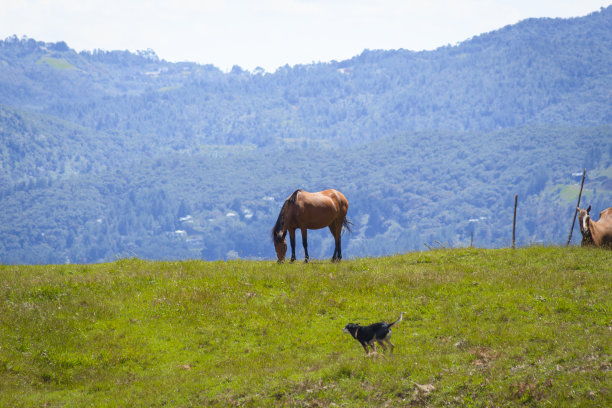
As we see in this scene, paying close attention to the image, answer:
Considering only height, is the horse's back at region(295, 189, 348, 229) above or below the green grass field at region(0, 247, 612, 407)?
above

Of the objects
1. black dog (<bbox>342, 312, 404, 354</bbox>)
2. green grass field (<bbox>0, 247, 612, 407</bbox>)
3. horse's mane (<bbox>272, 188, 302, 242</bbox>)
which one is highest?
horse's mane (<bbox>272, 188, 302, 242</bbox>)

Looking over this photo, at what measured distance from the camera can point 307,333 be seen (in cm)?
1819

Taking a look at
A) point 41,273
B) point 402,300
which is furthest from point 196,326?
point 41,273

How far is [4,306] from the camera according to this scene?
62.9 ft

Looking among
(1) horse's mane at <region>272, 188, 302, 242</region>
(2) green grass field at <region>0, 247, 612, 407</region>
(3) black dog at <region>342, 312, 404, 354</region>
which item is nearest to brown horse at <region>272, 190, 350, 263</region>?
(1) horse's mane at <region>272, 188, 302, 242</region>

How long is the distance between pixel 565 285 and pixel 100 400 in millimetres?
14063

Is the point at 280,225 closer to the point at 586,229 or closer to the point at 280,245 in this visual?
the point at 280,245

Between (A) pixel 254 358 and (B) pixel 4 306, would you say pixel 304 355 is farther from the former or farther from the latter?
(B) pixel 4 306

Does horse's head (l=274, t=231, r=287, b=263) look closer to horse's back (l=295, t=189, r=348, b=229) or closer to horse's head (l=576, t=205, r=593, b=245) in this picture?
horse's back (l=295, t=189, r=348, b=229)

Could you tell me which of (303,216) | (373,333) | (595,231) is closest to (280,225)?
(303,216)

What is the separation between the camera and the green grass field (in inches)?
527

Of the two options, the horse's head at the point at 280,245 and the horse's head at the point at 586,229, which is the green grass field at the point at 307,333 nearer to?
the horse's head at the point at 280,245

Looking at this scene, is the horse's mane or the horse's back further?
the horse's back

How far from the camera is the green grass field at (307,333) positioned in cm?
1339
